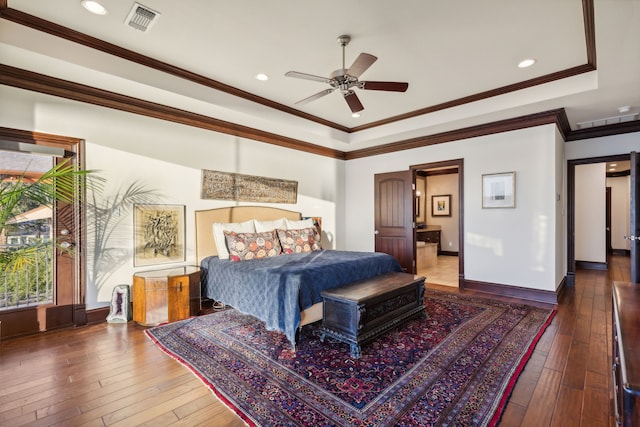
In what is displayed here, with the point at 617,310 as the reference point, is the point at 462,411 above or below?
below

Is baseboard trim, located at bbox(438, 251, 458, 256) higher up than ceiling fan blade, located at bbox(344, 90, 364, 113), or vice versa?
ceiling fan blade, located at bbox(344, 90, 364, 113)

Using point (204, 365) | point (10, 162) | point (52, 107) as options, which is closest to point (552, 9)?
point (204, 365)

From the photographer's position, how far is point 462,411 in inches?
71.4

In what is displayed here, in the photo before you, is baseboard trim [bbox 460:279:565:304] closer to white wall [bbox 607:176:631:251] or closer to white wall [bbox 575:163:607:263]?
white wall [bbox 575:163:607:263]

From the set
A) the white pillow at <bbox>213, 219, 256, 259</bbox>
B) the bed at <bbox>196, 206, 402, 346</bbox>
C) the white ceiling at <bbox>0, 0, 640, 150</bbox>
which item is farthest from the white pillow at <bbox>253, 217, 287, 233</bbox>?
the white ceiling at <bbox>0, 0, 640, 150</bbox>

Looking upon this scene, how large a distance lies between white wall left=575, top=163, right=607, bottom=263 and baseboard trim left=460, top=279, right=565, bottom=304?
2708 millimetres

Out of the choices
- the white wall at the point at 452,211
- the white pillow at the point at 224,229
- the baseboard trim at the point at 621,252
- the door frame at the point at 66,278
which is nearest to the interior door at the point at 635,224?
→ the white pillow at the point at 224,229

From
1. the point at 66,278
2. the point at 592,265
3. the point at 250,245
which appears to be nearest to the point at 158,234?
the point at 66,278

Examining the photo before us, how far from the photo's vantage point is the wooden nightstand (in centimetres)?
328

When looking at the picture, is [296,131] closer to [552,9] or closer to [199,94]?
[199,94]

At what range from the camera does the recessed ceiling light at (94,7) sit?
7.47 feet

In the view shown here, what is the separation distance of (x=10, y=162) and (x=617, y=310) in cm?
497

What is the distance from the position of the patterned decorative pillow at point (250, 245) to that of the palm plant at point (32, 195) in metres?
1.66

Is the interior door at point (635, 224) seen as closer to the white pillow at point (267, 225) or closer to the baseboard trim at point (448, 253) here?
the white pillow at point (267, 225)
